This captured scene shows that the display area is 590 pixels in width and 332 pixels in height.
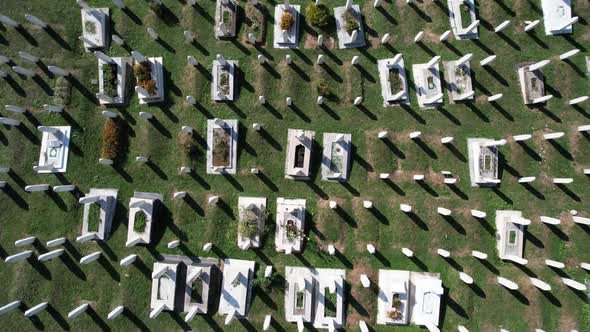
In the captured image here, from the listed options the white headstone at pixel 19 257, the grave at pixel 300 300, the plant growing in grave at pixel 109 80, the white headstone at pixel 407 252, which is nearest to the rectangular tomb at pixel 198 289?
the grave at pixel 300 300

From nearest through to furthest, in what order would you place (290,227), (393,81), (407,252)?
(407,252)
(290,227)
(393,81)

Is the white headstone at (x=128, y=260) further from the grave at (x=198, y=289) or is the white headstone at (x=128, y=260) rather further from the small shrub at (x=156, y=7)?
the small shrub at (x=156, y=7)

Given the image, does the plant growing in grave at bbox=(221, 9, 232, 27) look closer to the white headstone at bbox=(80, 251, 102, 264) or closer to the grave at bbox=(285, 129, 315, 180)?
the grave at bbox=(285, 129, 315, 180)

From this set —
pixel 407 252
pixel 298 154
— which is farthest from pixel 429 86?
pixel 407 252

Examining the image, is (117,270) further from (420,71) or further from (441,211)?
(420,71)

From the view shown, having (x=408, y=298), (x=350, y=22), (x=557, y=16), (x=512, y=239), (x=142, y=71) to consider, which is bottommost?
(x=408, y=298)

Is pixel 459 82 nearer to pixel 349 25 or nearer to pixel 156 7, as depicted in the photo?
pixel 349 25

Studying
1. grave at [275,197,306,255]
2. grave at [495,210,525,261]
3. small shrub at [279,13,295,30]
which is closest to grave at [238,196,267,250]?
grave at [275,197,306,255]
